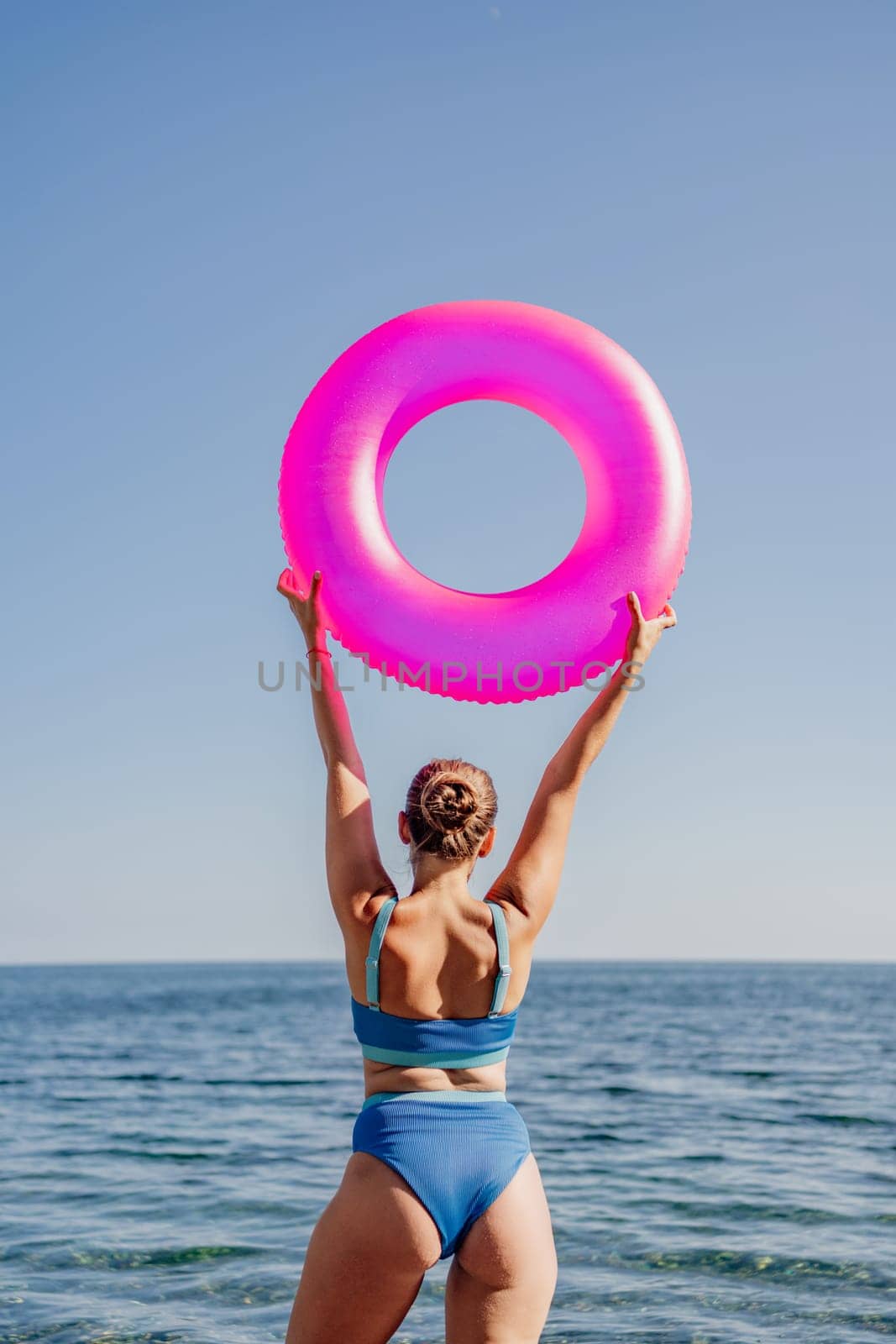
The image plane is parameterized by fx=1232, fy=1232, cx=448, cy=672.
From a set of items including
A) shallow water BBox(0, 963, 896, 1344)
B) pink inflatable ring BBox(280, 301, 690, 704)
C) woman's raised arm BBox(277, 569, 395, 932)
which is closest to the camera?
woman's raised arm BBox(277, 569, 395, 932)

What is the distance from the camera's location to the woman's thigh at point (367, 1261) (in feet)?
7.09

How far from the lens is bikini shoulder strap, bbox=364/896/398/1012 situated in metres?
2.24

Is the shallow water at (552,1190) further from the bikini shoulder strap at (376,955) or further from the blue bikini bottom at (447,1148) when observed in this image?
the bikini shoulder strap at (376,955)

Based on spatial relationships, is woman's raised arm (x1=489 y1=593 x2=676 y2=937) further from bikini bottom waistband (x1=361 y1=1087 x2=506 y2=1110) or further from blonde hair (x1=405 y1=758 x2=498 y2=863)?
bikini bottom waistband (x1=361 y1=1087 x2=506 y2=1110)

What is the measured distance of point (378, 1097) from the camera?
2293 millimetres

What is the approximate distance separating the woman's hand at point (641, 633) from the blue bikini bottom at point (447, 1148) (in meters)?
1.06

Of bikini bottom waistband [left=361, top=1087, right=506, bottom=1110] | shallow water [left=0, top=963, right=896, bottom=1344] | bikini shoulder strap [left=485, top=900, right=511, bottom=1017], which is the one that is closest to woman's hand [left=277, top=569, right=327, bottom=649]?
bikini shoulder strap [left=485, top=900, right=511, bottom=1017]

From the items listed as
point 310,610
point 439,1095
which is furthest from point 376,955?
point 310,610

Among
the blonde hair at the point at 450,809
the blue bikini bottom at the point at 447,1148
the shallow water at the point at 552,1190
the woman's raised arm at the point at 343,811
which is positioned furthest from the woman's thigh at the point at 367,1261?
the shallow water at the point at 552,1190

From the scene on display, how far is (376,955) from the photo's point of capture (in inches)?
88.1

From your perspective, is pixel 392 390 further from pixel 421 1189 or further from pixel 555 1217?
pixel 555 1217

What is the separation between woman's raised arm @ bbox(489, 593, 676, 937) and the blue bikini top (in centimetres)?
9

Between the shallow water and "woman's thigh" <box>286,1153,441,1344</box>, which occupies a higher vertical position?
"woman's thigh" <box>286,1153,441,1344</box>

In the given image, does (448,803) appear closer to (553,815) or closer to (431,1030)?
(553,815)
